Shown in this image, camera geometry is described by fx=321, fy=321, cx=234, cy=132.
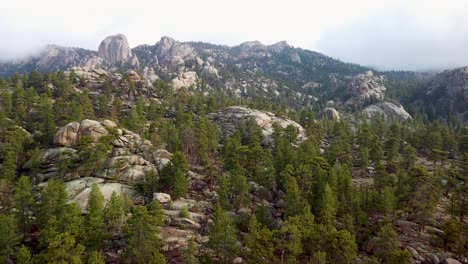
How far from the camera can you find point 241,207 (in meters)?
61.8

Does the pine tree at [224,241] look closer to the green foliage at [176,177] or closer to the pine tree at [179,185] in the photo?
the pine tree at [179,185]

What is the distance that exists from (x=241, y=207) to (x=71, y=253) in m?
31.5

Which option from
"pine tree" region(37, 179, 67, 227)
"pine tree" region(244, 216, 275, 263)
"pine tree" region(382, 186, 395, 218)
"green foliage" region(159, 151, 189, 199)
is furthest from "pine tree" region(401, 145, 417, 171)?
"pine tree" region(37, 179, 67, 227)

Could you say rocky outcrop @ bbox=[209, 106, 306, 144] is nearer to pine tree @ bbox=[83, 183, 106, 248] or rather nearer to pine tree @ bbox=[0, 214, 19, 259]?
pine tree @ bbox=[83, 183, 106, 248]

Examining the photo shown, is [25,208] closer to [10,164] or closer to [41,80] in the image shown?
[10,164]

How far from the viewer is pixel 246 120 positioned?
113 m

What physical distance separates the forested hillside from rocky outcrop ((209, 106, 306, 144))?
12210mm

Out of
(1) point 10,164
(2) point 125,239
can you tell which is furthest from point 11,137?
(2) point 125,239

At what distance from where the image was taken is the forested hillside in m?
43.2

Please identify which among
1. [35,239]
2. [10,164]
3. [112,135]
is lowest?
[35,239]

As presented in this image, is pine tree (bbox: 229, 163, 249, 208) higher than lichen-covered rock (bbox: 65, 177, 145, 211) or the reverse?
higher

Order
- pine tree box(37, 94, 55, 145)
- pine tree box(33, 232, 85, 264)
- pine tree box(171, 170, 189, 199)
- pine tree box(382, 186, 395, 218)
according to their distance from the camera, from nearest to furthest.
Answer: pine tree box(33, 232, 85, 264) < pine tree box(382, 186, 395, 218) < pine tree box(171, 170, 189, 199) < pine tree box(37, 94, 55, 145)

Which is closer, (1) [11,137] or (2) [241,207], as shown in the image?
(2) [241,207]

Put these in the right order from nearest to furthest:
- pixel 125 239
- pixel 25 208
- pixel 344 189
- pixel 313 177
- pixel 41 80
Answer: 1. pixel 125 239
2. pixel 25 208
3. pixel 344 189
4. pixel 313 177
5. pixel 41 80
